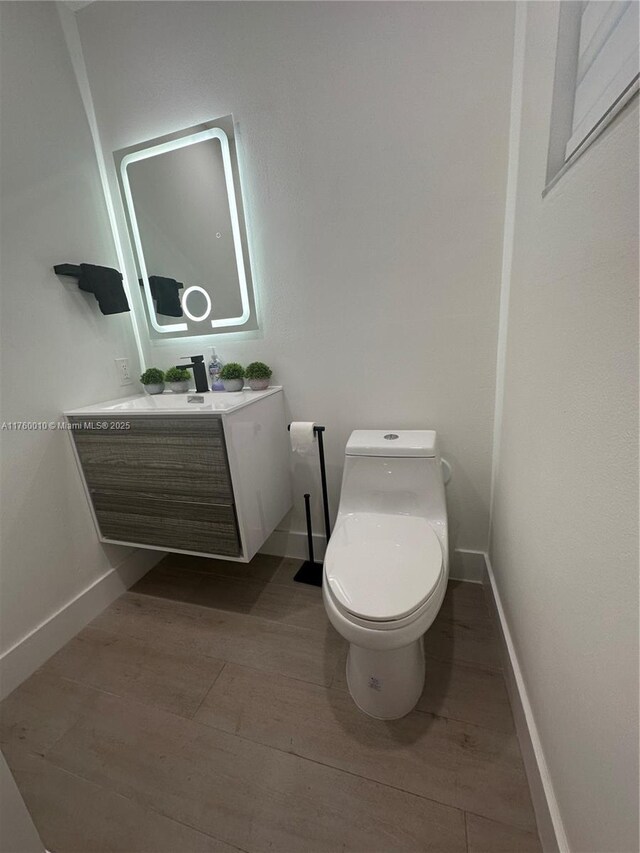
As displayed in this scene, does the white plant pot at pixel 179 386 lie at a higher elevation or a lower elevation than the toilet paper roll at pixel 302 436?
higher

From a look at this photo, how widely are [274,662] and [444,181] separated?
1893 mm

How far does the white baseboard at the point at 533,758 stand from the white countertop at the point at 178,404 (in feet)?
4.04

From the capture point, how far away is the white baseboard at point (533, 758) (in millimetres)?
722

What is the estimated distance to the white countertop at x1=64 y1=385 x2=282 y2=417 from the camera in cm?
125

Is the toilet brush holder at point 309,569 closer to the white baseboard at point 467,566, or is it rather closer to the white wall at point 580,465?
the white baseboard at point 467,566

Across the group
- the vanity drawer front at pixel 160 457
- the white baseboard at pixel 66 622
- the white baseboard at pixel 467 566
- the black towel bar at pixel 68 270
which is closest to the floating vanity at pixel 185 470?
the vanity drawer front at pixel 160 457

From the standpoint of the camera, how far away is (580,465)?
640 mm

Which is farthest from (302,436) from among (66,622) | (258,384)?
(66,622)

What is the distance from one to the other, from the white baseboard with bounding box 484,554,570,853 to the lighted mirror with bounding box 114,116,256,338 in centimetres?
162

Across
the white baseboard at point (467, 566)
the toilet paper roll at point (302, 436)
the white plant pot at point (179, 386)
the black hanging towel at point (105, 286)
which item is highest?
the black hanging towel at point (105, 286)

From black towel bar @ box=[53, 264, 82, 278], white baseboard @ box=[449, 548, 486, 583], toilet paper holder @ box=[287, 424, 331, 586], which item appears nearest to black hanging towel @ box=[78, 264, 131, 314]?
black towel bar @ box=[53, 264, 82, 278]

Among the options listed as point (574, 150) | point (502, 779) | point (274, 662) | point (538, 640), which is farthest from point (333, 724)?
point (574, 150)

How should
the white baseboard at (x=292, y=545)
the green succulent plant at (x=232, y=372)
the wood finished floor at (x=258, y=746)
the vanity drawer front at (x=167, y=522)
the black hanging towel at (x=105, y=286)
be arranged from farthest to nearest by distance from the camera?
the white baseboard at (x=292, y=545) < the green succulent plant at (x=232, y=372) < the black hanging towel at (x=105, y=286) < the vanity drawer front at (x=167, y=522) < the wood finished floor at (x=258, y=746)

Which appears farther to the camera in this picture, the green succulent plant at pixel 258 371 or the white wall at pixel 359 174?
the green succulent plant at pixel 258 371
